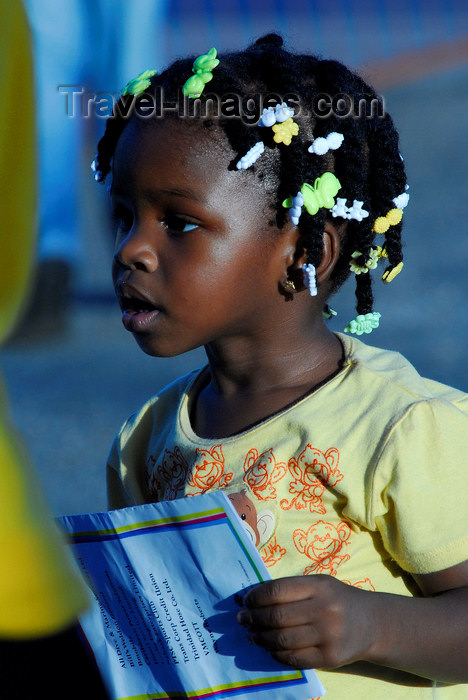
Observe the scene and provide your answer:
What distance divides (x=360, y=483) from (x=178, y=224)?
0.55 meters

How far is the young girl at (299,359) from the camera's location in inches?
56.4

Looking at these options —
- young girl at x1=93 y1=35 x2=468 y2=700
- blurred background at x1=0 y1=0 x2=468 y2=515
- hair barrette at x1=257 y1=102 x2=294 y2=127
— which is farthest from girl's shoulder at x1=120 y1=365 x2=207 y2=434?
blurred background at x1=0 y1=0 x2=468 y2=515

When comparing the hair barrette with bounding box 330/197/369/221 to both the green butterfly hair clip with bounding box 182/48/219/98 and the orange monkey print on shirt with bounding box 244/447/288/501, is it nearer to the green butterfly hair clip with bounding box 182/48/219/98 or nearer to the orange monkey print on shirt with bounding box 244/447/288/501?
the green butterfly hair clip with bounding box 182/48/219/98

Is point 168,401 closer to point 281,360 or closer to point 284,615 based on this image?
point 281,360

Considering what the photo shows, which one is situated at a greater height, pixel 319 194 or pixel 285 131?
pixel 285 131

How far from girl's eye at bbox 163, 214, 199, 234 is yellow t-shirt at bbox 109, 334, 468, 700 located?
0.37 metres

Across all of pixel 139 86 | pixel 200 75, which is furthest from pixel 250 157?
pixel 139 86

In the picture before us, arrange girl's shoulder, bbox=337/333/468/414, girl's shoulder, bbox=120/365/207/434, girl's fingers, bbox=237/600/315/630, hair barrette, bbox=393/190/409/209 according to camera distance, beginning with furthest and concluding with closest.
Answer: girl's shoulder, bbox=120/365/207/434 < hair barrette, bbox=393/190/409/209 < girl's shoulder, bbox=337/333/468/414 < girl's fingers, bbox=237/600/315/630

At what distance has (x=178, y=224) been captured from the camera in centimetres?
158

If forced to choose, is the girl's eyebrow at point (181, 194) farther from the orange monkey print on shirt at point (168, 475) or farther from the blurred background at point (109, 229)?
the blurred background at point (109, 229)

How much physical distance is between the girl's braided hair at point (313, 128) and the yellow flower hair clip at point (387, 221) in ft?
0.03

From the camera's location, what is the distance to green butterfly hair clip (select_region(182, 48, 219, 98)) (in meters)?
1.62

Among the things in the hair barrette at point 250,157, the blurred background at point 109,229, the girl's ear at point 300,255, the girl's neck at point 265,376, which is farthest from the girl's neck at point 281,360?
the blurred background at point 109,229

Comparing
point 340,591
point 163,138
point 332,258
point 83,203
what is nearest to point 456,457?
point 340,591
